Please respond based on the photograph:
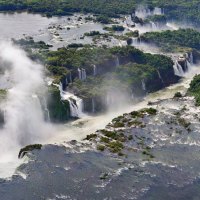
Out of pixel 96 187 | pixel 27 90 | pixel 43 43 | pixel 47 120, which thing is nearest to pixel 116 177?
pixel 96 187

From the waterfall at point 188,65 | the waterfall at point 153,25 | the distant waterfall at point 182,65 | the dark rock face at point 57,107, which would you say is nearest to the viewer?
the dark rock face at point 57,107

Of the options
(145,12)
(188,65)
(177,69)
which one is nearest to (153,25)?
(145,12)

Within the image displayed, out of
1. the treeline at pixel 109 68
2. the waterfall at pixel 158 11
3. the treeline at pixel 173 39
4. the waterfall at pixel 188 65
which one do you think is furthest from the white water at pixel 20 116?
the waterfall at pixel 158 11

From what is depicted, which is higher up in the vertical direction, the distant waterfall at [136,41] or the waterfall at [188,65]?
the distant waterfall at [136,41]

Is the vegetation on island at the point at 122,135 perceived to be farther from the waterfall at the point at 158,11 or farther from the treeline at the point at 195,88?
the waterfall at the point at 158,11

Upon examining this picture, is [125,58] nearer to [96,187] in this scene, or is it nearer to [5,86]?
[5,86]

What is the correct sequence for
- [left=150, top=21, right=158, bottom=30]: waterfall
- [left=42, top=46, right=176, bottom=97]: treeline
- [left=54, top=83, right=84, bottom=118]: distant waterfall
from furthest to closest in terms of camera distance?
[left=150, top=21, right=158, bottom=30]: waterfall < [left=42, top=46, right=176, bottom=97]: treeline < [left=54, top=83, right=84, bottom=118]: distant waterfall

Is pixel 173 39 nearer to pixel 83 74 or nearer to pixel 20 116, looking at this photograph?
pixel 83 74

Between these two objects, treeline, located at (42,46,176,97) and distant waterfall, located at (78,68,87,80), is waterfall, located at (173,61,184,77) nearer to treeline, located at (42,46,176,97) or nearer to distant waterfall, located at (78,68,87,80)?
treeline, located at (42,46,176,97)

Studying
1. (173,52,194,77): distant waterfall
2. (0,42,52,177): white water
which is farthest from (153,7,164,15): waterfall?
(0,42,52,177): white water
